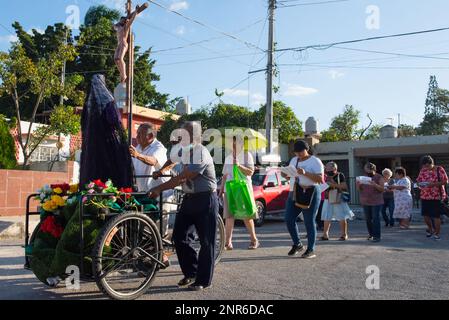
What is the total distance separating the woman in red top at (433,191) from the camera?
32.1ft

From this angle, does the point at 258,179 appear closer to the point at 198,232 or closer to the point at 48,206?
the point at 198,232

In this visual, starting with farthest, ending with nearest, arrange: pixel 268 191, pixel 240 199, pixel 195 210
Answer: pixel 268 191
pixel 240 199
pixel 195 210

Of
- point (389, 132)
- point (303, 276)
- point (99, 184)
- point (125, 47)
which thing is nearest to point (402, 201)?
point (303, 276)

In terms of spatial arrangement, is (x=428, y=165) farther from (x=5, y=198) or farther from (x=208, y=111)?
(x=208, y=111)

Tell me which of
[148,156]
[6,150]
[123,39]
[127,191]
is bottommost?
[127,191]

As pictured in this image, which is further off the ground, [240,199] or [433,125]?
[433,125]

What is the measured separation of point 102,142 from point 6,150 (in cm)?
1041

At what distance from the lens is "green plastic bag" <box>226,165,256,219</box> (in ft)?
25.2

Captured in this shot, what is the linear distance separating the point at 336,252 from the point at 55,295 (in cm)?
467

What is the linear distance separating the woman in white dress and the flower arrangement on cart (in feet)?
30.8

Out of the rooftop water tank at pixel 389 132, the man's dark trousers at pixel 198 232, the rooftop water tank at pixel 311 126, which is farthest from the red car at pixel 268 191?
the rooftop water tank at pixel 389 132

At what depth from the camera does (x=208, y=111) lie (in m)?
26.6

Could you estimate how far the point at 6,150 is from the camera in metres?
14.2
